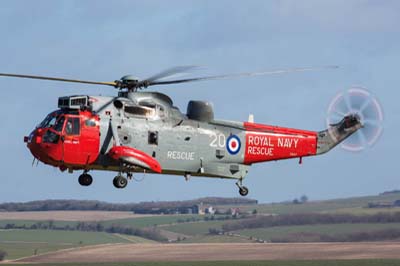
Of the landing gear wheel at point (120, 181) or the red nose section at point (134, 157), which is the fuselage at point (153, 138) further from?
the landing gear wheel at point (120, 181)

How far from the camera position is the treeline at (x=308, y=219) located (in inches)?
6369

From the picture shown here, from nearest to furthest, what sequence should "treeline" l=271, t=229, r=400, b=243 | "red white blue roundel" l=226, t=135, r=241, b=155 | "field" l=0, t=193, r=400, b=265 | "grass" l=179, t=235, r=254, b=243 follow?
"red white blue roundel" l=226, t=135, r=241, b=155 < "field" l=0, t=193, r=400, b=265 < "treeline" l=271, t=229, r=400, b=243 < "grass" l=179, t=235, r=254, b=243

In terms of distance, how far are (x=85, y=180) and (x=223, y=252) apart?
101036 mm

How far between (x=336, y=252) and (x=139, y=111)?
299ft

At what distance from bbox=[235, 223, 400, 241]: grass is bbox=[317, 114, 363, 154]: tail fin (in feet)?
353

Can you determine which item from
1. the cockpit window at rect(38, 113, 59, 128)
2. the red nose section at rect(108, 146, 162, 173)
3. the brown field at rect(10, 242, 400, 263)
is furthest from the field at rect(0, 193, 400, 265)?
the cockpit window at rect(38, 113, 59, 128)

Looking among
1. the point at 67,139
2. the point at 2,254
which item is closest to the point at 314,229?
the point at 2,254

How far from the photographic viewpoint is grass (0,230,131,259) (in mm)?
161250

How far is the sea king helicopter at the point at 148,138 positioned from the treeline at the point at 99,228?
143128mm

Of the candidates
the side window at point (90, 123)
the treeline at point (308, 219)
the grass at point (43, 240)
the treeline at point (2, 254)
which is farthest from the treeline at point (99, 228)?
the side window at point (90, 123)

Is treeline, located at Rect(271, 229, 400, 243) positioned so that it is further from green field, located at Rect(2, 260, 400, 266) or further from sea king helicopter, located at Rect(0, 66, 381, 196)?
sea king helicopter, located at Rect(0, 66, 381, 196)

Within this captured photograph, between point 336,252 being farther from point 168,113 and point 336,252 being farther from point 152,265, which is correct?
point 168,113

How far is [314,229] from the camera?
16288 cm

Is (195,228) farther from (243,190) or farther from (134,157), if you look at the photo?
(134,157)
